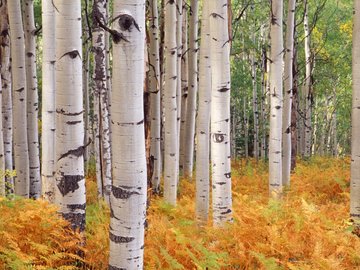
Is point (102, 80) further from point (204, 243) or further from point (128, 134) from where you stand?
point (128, 134)

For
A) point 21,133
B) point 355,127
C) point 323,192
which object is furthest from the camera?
point 323,192

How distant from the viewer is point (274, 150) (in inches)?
327

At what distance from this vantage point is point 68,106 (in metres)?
4.49

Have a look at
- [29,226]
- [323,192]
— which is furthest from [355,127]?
[323,192]

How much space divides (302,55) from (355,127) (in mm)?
18603

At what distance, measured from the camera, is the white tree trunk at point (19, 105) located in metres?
8.16

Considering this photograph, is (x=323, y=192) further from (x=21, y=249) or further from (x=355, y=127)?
(x=21, y=249)

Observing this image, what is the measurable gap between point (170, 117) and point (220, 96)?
313 centimetres

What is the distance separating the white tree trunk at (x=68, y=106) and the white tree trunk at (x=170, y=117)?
4173 millimetres

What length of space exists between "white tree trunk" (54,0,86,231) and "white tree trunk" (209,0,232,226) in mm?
1818

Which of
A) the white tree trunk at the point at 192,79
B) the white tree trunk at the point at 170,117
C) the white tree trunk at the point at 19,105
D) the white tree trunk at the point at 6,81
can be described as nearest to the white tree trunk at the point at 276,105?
the white tree trunk at the point at 170,117

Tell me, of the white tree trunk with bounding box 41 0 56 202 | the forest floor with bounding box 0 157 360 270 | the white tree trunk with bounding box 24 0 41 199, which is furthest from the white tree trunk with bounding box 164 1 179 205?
the white tree trunk with bounding box 41 0 56 202

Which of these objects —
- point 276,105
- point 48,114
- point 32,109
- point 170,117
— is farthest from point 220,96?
point 32,109

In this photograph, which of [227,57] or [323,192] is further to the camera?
[323,192]
